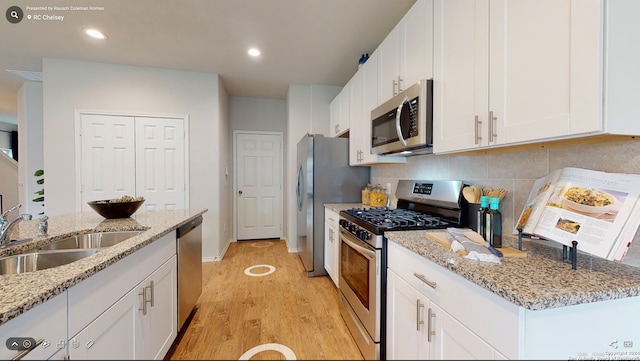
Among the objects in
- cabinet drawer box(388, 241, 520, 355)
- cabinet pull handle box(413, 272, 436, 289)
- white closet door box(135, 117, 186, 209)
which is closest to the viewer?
cabinet drawer box(388, 241, 520, 355)

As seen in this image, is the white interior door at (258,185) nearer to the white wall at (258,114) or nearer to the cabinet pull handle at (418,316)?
the white wall at (258,114)

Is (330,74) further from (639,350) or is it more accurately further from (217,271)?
(639,350)

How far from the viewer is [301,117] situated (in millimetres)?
3678

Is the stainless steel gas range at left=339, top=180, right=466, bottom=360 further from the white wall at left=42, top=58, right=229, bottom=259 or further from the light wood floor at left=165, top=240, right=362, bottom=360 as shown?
the white wall at left=42, top=58, right=229, bottom=259

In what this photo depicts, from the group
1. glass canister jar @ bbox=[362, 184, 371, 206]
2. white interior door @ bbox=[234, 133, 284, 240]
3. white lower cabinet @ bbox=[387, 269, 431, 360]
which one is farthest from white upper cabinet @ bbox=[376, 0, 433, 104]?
white interior door @ bbox=[234, 133, 284, 240]

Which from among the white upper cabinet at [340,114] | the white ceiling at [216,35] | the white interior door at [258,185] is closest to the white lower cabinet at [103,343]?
the white ceiling at [216,35]

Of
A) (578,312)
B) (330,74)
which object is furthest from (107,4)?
(578,312)

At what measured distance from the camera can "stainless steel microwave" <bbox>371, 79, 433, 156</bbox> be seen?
1387 mm

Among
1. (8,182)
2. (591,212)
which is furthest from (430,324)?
(8,182)

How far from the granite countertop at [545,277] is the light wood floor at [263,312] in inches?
16.9

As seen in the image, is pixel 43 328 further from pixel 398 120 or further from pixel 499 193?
pixel 499 193

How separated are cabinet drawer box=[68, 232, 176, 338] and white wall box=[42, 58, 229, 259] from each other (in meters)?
2.35

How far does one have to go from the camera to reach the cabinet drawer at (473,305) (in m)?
0.61

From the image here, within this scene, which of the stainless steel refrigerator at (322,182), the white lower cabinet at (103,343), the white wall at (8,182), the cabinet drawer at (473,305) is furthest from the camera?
the white wall at (8,182)
